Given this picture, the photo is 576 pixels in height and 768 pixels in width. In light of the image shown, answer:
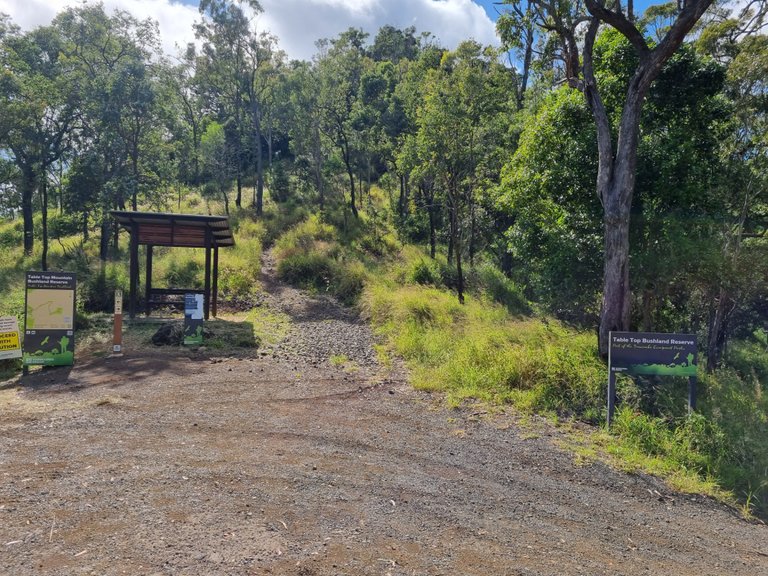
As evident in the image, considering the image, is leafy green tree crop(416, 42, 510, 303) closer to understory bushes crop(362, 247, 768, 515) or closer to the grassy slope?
the grassy slope

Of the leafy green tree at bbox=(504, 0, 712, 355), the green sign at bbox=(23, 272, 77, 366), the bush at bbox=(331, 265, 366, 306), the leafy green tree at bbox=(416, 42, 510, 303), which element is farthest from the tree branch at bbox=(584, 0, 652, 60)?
the bush at bbox=(331, 265, 366, 306)

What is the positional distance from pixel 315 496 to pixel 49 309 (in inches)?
303

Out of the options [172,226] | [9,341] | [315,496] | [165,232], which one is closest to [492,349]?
[315,496]

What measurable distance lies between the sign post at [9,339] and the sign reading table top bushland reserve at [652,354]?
10660 mm

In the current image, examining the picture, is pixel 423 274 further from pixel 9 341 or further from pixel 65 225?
pixel 65 225

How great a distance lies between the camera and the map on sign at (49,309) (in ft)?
30.7

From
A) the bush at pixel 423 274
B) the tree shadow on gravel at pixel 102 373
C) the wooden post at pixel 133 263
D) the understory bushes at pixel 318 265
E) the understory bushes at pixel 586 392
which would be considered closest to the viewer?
the understory bushes at pixel 586 392

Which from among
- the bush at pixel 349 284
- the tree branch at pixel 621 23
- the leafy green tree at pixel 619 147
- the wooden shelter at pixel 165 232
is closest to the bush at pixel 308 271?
the bush at pixel 349 284

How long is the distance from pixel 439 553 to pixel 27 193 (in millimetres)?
27332

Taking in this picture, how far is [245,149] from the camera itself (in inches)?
1430

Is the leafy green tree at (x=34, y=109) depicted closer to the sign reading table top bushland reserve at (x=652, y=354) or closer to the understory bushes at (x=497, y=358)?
the understory bushes at (x=497, y=358)

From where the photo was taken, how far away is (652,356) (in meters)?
7.47

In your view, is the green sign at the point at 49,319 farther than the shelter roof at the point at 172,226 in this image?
No

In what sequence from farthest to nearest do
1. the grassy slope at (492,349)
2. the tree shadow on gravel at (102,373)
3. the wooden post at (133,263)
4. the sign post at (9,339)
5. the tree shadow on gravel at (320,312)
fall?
1. the tree shadow on gravel at (320,312)
2. the wooden post at (133,263)
3. the sign post at (9,339)
4. the tree shadow on gravel at (102,373)
5. the grassy slope at (492,349)
